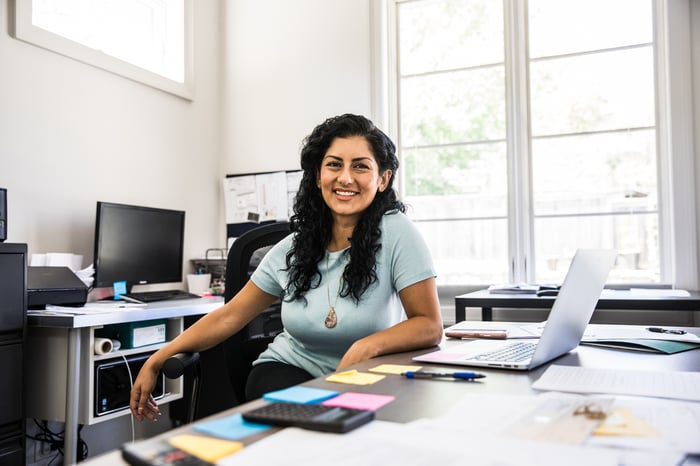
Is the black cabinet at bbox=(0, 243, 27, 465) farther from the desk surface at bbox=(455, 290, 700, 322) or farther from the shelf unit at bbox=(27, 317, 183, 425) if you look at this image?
the desk surface at bbox=(455, 290, 700, 322)

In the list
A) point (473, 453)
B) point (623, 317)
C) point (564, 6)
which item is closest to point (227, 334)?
point (473, 453)

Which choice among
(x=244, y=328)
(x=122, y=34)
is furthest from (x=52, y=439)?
(x=122, y=34)

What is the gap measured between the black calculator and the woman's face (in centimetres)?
88

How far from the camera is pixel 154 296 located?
9.82 feet

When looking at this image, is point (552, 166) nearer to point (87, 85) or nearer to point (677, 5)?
point (677, 5)

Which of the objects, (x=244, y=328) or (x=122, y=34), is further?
(x=122, y=34)

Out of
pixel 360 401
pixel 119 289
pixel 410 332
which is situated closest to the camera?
pixel 360 401

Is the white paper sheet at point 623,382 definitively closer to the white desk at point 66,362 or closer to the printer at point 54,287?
the white desk at point 66,362

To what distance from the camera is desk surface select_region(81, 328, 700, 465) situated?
2.53ft

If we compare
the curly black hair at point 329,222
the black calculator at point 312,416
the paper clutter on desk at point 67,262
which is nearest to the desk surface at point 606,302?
the curly black hair at point 329,222

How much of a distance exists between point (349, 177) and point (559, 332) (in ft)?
2.30

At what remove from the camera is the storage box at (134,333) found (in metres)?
2.51

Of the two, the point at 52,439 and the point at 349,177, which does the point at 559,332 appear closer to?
the point at 349,177

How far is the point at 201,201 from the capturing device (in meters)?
3.75
